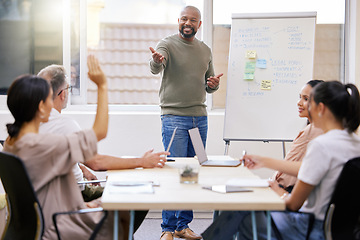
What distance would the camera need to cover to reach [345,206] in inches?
77.7

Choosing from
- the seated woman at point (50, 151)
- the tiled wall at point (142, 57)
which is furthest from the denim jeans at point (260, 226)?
the tiled wall at point (142, 57)

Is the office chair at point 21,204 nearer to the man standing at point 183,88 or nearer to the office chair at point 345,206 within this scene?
the office chair at point 345,206

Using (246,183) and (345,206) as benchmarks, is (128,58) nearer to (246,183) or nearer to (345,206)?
(246,183)

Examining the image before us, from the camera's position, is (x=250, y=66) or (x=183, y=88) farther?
(x=250, y=66)

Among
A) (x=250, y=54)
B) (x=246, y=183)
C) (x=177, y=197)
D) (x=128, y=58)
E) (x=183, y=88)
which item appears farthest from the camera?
(x=128, y=58)

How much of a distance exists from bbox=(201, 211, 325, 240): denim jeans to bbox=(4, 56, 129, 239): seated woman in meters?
0.51

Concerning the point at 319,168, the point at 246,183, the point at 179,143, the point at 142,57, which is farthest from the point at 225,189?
the point at 142,57

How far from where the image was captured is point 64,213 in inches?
78.3

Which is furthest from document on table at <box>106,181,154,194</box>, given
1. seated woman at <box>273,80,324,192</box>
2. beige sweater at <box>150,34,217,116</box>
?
beige sweater at <box>150,34,217,116</box>

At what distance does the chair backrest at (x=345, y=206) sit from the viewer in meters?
1.95

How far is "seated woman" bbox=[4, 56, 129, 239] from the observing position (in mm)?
1947

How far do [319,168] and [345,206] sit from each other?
18 cm

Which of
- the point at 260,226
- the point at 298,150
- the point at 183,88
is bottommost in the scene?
the point at 260,226

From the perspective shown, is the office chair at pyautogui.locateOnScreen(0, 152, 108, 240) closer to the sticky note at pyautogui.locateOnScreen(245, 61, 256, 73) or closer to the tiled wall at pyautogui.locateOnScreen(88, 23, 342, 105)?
the sticky note at pyautogui.locateOnScreen(245, 61, 256, 73)
